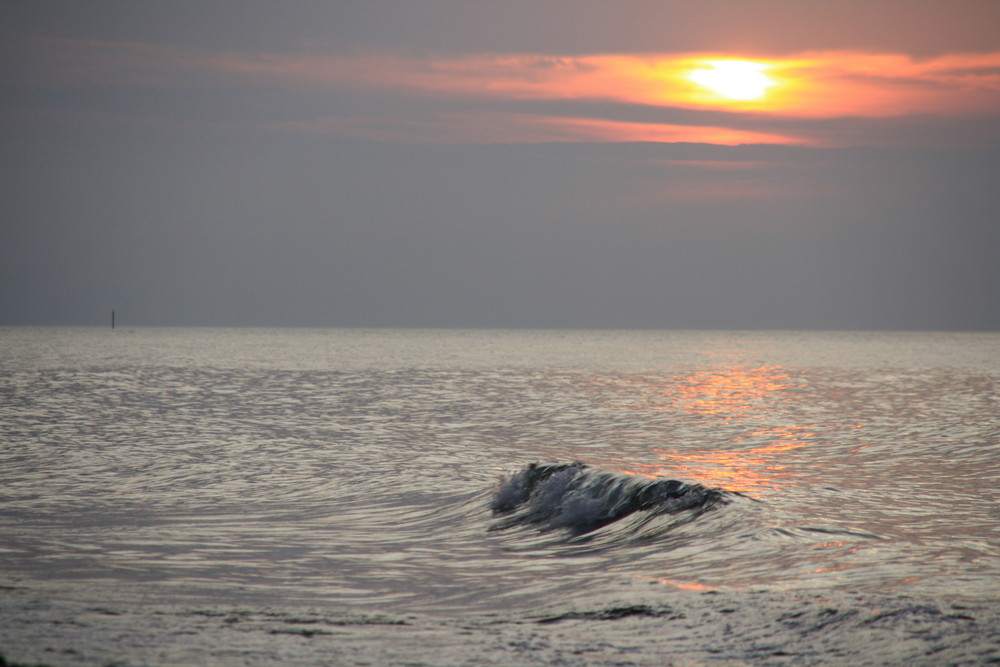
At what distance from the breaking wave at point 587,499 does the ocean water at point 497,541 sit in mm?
63

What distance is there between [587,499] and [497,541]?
288 cm

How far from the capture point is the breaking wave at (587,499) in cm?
1408

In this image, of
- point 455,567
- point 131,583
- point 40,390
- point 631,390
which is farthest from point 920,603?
point 40,390

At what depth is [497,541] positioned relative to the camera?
13.0 meters

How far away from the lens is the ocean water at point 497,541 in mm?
7191

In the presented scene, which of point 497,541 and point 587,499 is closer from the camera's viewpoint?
point 497,541

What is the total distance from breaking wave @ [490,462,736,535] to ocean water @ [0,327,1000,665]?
0.21 ft

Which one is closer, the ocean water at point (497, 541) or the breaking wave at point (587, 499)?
the ocean water at point (497, 541)

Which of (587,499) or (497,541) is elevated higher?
(587,499)

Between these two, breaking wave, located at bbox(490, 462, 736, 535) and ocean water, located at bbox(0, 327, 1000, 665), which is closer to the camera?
ocean water, located at bbox(0, 327, 1000, 665)

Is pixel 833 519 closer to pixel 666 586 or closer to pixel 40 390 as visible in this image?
pixel 666 586

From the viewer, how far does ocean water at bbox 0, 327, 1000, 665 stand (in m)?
7.19

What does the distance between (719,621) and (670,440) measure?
18.9 meters

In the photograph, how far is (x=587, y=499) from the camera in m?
15.4
